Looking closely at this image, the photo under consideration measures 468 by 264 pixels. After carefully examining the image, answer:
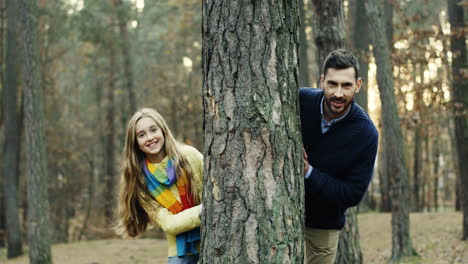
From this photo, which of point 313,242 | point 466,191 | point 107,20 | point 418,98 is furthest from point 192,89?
point 313,242

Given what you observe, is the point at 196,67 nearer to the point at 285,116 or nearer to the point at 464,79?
the point at 464,79

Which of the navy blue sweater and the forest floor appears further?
the forest floor

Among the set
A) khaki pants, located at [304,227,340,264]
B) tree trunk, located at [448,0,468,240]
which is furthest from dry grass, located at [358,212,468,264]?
khaki pants, located at [304,227,340,264]

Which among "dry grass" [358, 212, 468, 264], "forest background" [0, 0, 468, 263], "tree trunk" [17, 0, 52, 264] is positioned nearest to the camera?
"dry grass" [358, 212, 468, 264]

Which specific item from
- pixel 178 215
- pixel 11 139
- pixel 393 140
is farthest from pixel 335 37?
pixel 11 139

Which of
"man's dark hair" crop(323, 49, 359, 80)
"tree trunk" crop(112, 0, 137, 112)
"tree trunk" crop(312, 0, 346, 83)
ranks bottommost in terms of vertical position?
"man's dark hair" crop(323, 49, 359, 80)

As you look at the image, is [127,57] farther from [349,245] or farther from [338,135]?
[338,135]

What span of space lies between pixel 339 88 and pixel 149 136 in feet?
4.86

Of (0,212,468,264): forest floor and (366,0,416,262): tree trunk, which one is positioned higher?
(366,0,416,262): tree trunk

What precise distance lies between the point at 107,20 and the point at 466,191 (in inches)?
656

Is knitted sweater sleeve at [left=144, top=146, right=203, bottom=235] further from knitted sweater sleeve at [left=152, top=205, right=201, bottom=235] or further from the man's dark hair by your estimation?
the man's dark hair

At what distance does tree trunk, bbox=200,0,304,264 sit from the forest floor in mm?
8488

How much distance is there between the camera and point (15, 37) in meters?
16.2

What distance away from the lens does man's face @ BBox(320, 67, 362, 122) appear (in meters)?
3.54
